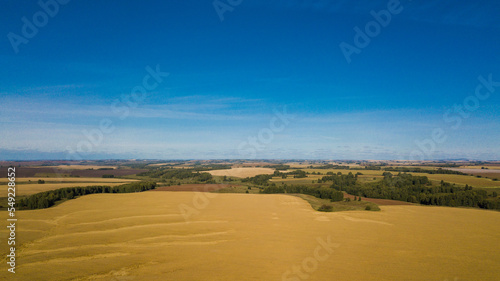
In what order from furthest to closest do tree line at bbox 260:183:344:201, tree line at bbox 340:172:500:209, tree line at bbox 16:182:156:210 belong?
tree line at bbox 260:183:344:201, tree line at bbox 340:172:500:209, tree line at bbox 16:182:156:210

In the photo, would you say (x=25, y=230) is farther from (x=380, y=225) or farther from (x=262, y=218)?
(x=380, y=225)

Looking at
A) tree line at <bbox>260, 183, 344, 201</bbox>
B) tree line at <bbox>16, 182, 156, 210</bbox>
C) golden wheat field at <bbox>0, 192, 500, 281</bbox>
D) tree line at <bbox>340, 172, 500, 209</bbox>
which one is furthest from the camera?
tree line at <bbox>260, 183, 344, 201</bbox>

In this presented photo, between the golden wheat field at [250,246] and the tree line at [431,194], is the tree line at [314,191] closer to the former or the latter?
the tree line at [431,194]

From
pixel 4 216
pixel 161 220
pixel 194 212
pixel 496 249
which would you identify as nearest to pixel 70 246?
pixel 161 220

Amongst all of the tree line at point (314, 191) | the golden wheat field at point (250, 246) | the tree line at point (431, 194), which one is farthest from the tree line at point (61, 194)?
the tree line at point (431, 194)

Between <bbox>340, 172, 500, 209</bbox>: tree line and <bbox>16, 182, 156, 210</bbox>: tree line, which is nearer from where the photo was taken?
<bbox>16, 182, 156, 210</bbox>: tree line

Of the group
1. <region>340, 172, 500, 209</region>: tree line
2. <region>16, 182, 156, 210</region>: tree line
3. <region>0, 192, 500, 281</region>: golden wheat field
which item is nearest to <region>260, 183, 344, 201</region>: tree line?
<region>340, 172, 500, 209</region>: tree line

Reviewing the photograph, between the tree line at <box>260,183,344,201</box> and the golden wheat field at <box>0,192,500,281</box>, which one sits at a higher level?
the golden wheat field at <box>0,192,500,281</box>

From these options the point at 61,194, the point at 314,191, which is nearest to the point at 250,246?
the point at 61,194

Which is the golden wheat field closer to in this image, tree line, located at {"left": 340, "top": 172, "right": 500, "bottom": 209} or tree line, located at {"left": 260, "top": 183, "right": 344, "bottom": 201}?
tree line, located at {"left": 340, "top": 172, "right": 500, "bottom": 209}
